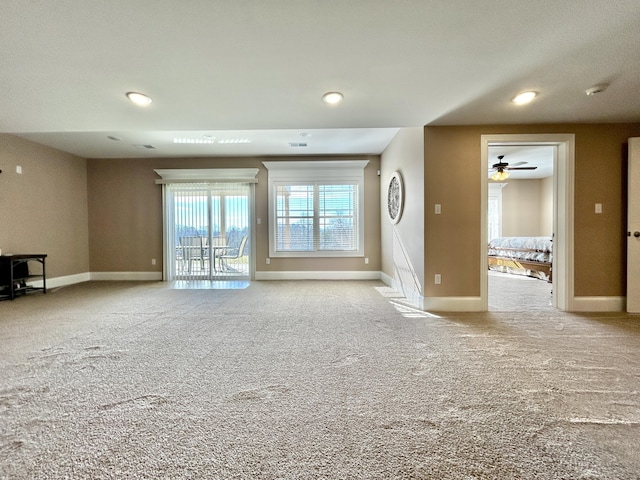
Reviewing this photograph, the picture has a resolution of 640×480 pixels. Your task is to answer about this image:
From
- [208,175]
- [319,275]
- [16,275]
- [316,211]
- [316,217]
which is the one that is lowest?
[319,275]

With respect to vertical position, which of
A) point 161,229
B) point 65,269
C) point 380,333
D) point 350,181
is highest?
point 350,181

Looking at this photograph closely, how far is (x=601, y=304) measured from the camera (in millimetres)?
3303

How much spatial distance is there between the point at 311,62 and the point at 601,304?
13.5ft

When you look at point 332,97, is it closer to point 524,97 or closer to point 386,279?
Answer: point 524,97

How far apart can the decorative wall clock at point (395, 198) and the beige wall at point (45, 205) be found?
5.84 meters

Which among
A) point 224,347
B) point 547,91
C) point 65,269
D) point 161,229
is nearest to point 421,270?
point 547,91

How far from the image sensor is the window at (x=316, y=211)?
18.7ft

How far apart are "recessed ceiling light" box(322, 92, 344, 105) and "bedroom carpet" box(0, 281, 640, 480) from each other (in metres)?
2.19


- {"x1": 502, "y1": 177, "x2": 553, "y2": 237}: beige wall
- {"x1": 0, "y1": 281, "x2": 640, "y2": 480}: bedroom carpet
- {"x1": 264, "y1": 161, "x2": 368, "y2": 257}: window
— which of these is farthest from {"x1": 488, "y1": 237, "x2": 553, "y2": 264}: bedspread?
{"x1": 264, "y1": 161, "x2": 368, "y2": 257}: window

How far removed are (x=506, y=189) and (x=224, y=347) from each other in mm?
8902

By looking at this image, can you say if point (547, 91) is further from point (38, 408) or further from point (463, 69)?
point (38, 408)

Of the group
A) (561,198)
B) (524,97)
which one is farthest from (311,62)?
(561,198)

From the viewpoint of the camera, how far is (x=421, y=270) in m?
3.46

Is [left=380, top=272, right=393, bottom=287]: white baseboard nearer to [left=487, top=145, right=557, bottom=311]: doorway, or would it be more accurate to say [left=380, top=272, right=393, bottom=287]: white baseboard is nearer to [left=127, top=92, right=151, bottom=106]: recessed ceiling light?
[left=487, top=145, right=557, bottom=311]: doorway
